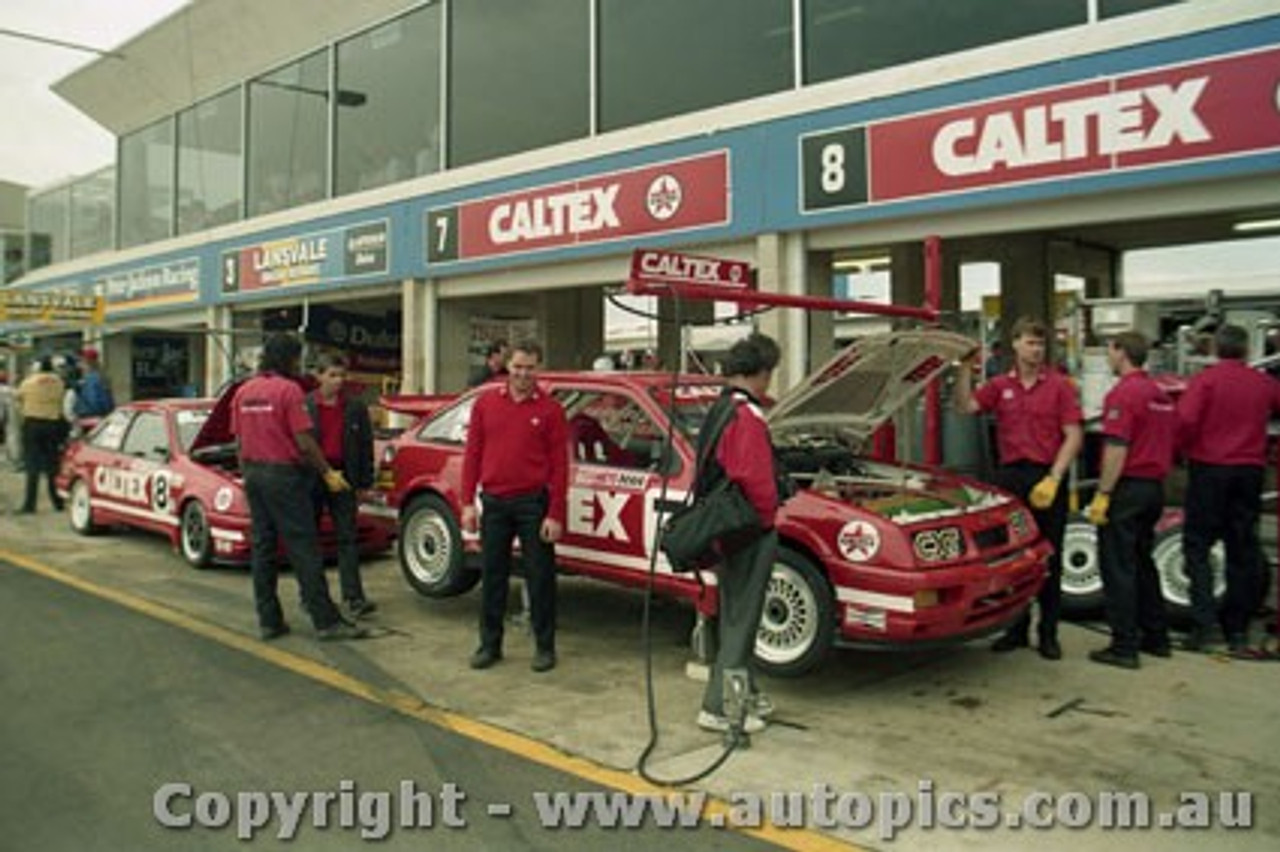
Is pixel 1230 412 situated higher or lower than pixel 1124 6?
lower

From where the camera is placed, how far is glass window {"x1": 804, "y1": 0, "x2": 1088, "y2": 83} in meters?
8.56

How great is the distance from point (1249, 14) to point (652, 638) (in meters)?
5.71

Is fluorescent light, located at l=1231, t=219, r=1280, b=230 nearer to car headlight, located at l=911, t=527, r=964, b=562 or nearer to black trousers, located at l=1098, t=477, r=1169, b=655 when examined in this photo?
black trousers, located at l=1098, t=477, r=1169, b=655

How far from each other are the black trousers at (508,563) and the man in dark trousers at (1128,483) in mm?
3027

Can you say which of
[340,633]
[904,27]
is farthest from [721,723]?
[904,27]

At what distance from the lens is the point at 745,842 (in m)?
3.72

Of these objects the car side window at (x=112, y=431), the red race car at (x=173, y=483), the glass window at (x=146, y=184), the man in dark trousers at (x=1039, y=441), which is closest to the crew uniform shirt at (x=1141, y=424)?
the man in dark trousers at (x=1039, y=441)

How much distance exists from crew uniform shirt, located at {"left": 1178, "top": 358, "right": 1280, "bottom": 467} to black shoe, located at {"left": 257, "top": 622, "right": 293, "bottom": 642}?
17.9 feet

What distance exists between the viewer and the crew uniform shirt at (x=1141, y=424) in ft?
19.6

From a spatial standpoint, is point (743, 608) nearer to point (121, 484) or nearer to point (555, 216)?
point (121, 484)

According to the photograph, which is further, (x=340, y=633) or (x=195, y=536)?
(x=195, y=536)

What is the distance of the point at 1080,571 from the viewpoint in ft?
23.5

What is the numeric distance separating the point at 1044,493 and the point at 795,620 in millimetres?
1675

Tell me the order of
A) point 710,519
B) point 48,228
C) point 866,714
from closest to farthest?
point 710,519 < point 866,714 < point 48,228
